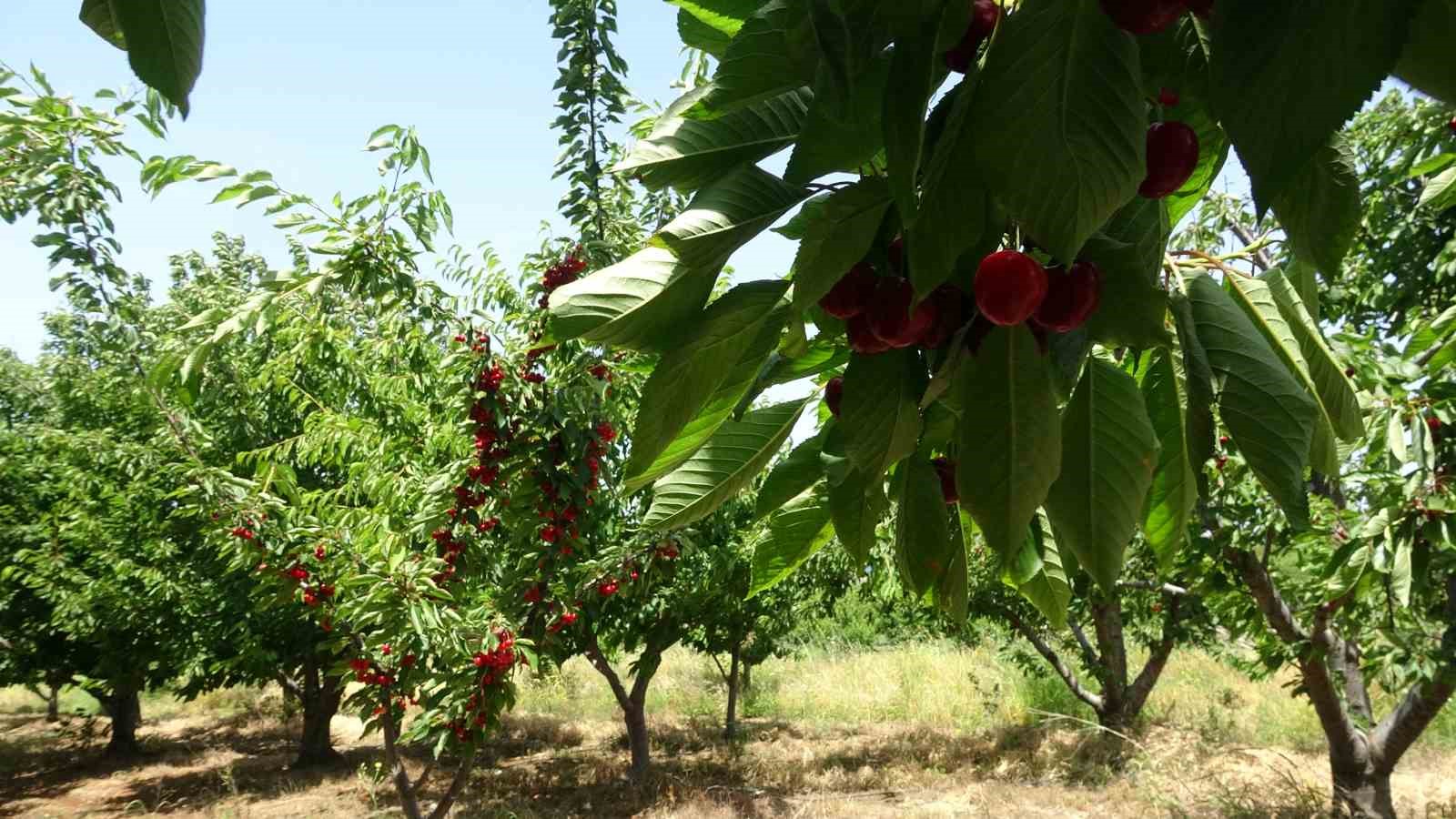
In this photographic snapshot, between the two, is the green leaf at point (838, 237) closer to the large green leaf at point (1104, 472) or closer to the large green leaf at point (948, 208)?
the large green leaf at point (948, 208)

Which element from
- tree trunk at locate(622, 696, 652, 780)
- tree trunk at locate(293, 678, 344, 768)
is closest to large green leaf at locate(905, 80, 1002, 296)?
tree trunk at locate(622, 696, 652, 780)

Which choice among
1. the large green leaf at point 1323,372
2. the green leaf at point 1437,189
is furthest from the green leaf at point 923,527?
the green leaf at point 1437,189

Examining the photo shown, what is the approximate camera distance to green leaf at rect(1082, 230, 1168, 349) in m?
0.43

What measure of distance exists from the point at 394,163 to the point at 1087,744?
9.25 m

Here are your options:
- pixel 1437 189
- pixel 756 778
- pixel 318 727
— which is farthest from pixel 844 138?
pixel 318 727

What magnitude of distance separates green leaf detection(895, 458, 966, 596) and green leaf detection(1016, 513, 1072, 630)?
0.26 ft

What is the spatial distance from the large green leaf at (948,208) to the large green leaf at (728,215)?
98 mm

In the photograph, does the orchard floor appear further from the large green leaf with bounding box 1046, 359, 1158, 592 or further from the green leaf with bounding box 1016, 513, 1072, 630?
the large green leaf with bounding box 1046, 359, 1158, 592

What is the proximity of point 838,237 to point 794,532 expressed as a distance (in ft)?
0.99

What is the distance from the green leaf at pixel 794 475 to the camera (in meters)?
0.63

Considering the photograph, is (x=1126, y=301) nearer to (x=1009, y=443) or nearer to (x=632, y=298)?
(x=1009, y=443)

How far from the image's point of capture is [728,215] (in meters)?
0.46

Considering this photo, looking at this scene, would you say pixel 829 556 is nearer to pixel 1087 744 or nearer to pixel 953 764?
pixel 953 764

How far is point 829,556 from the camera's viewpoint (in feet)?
26.3
